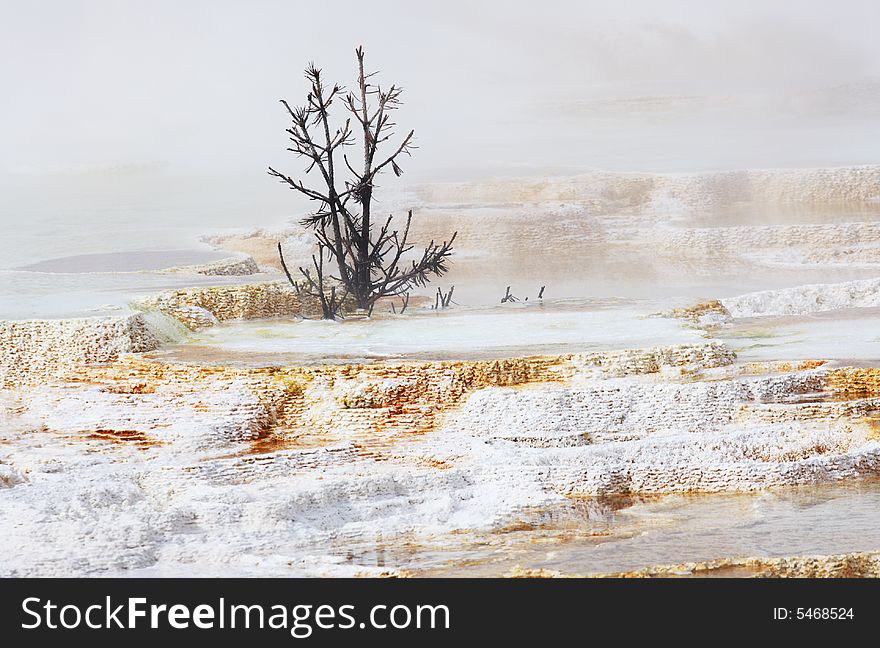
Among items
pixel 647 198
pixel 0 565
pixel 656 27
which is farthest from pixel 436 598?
pixel 656 27

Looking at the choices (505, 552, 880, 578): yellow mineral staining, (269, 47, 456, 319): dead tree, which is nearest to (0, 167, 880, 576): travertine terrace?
(505, 552, 880, 578): yellow mineral staining

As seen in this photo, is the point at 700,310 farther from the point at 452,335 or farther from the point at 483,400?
the point at 483,400

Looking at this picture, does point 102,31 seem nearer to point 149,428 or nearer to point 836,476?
point 149,428

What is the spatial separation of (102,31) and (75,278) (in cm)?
74

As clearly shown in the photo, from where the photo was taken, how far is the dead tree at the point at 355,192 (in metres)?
3.57

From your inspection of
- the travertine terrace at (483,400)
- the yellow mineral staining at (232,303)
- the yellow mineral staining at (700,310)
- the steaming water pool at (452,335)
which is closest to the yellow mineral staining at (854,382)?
the travertine terrace at (483,400)

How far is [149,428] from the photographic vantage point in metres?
3.00

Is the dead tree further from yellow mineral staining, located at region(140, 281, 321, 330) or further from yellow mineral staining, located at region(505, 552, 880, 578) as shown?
yellow mineral staining, located at region(505, 552, 880, 578)

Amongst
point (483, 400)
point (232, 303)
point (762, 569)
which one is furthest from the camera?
point (232, 303)

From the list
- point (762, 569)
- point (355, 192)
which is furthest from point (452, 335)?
point (762, 569)

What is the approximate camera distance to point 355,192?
Answer: 11.9ft

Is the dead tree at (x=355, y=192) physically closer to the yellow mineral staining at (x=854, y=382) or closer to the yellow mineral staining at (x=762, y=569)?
the yellow mineral staining at (x=854, y=382)

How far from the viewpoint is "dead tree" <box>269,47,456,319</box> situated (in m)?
3.57

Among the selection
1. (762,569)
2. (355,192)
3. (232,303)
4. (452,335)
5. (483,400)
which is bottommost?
(762,569)
